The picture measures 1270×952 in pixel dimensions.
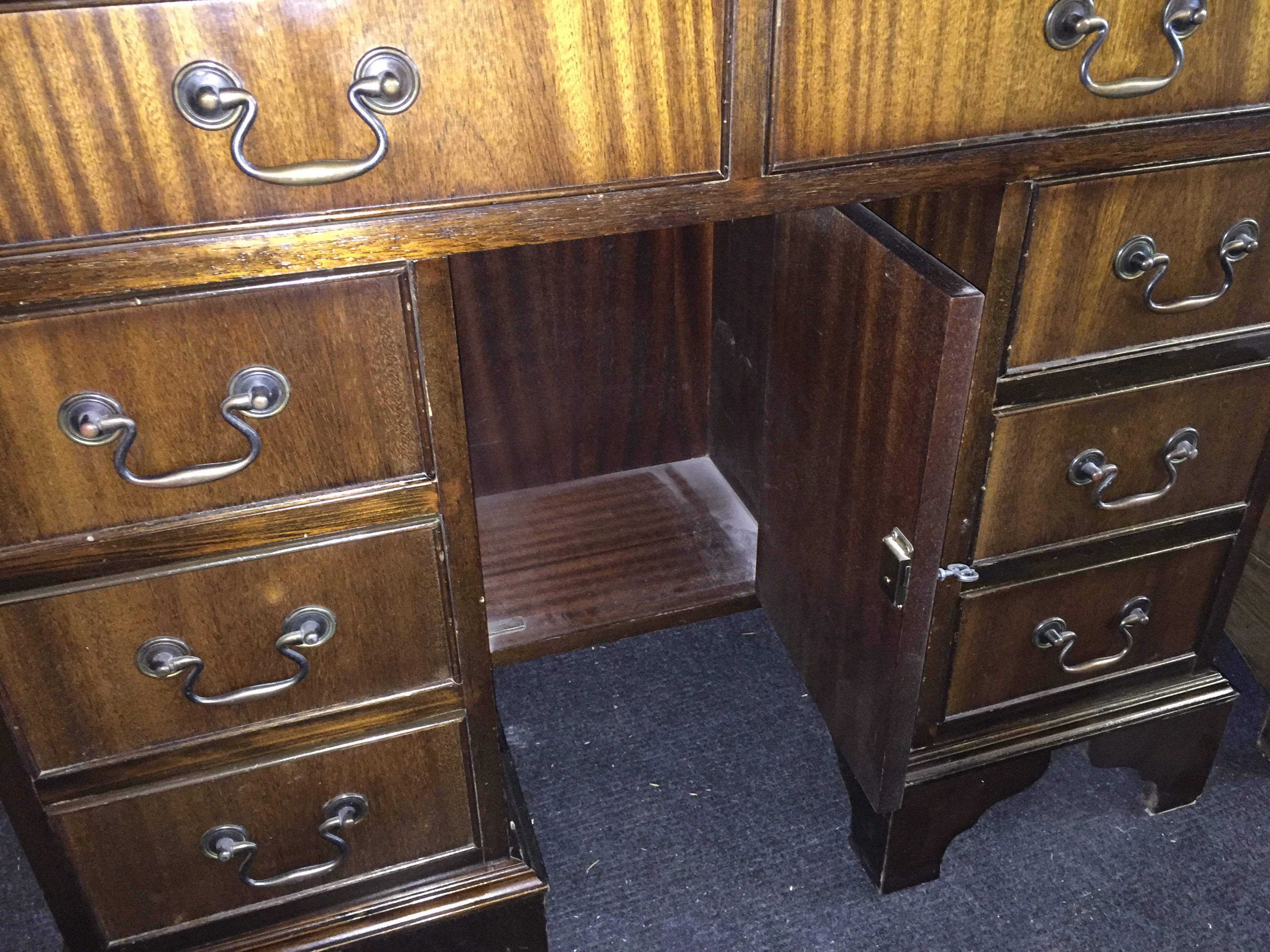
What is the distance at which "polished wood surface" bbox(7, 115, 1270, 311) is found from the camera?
550mm

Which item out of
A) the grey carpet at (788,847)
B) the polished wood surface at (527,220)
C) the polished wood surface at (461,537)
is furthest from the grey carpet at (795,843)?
the polished wood surface at (527,220)

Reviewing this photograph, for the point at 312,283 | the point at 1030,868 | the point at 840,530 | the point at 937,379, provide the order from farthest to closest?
the point at 1030,868
the point at 840,530
the point at 937,379
the point at 312,283

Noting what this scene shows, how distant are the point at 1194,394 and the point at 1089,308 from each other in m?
0.15

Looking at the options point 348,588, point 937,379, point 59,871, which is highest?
point 937,379

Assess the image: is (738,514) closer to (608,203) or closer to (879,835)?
(879,835)

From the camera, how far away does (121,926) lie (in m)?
0.81

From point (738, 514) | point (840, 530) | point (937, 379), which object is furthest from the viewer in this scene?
point (738, 514)

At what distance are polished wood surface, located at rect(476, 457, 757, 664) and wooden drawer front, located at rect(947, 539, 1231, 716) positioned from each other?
297 millimetres

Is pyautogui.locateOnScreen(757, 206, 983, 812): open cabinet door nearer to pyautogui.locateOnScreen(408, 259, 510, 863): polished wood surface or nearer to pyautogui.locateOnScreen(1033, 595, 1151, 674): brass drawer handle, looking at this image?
pyautogui.locateOnScreen(1033, 595, 1151, 674): brass drawer handle

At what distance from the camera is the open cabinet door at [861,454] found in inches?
28.7

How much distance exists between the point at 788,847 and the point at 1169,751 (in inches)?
15.3

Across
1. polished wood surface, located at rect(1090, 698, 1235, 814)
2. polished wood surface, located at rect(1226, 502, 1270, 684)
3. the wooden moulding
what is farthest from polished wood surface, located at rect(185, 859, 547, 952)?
polished wood surface, located at rect(1226, 502, 1270, 684)

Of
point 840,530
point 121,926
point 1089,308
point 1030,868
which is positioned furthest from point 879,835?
point 121,926

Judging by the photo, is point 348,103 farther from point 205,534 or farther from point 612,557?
point 612,557
